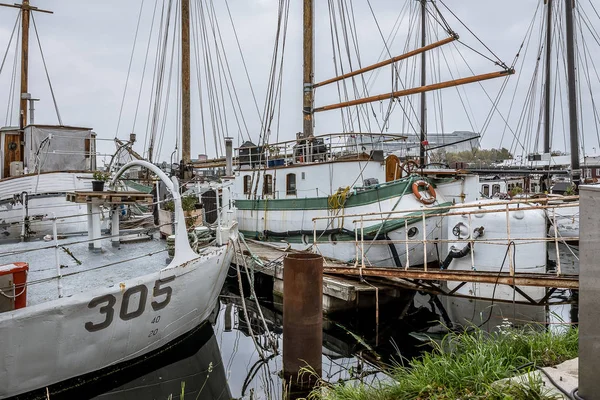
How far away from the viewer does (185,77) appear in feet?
57.4

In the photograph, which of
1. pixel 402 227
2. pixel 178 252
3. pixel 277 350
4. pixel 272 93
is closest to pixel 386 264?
pixel 402 227

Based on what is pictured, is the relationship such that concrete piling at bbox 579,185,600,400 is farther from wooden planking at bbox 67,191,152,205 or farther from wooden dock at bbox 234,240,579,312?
wooden planking at bbox 67,191,152,205

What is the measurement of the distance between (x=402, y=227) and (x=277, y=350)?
20.4 feet

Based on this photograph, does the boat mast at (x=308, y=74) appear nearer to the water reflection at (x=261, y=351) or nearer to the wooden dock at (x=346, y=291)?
the wooden dock at (x=346, y=291)

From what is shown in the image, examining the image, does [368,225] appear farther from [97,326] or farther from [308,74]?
[97,326]

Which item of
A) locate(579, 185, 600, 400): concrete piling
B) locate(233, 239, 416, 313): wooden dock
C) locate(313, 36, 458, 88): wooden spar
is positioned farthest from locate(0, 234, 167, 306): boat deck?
locate(313, 36, 458, 88): wooden spar

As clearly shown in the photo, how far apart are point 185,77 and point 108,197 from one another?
980cm

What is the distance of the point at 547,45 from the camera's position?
25797 mm

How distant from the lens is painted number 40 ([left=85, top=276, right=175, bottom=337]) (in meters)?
6.82

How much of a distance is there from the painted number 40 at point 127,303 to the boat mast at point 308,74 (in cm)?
1287

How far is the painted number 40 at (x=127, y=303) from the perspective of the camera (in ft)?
22.4

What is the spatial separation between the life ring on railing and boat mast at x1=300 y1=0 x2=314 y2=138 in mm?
6429

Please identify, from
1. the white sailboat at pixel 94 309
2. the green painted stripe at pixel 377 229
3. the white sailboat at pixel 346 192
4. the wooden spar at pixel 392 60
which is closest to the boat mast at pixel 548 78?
the white sailboat at pixel 346 192

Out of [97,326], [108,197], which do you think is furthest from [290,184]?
[97,326]
